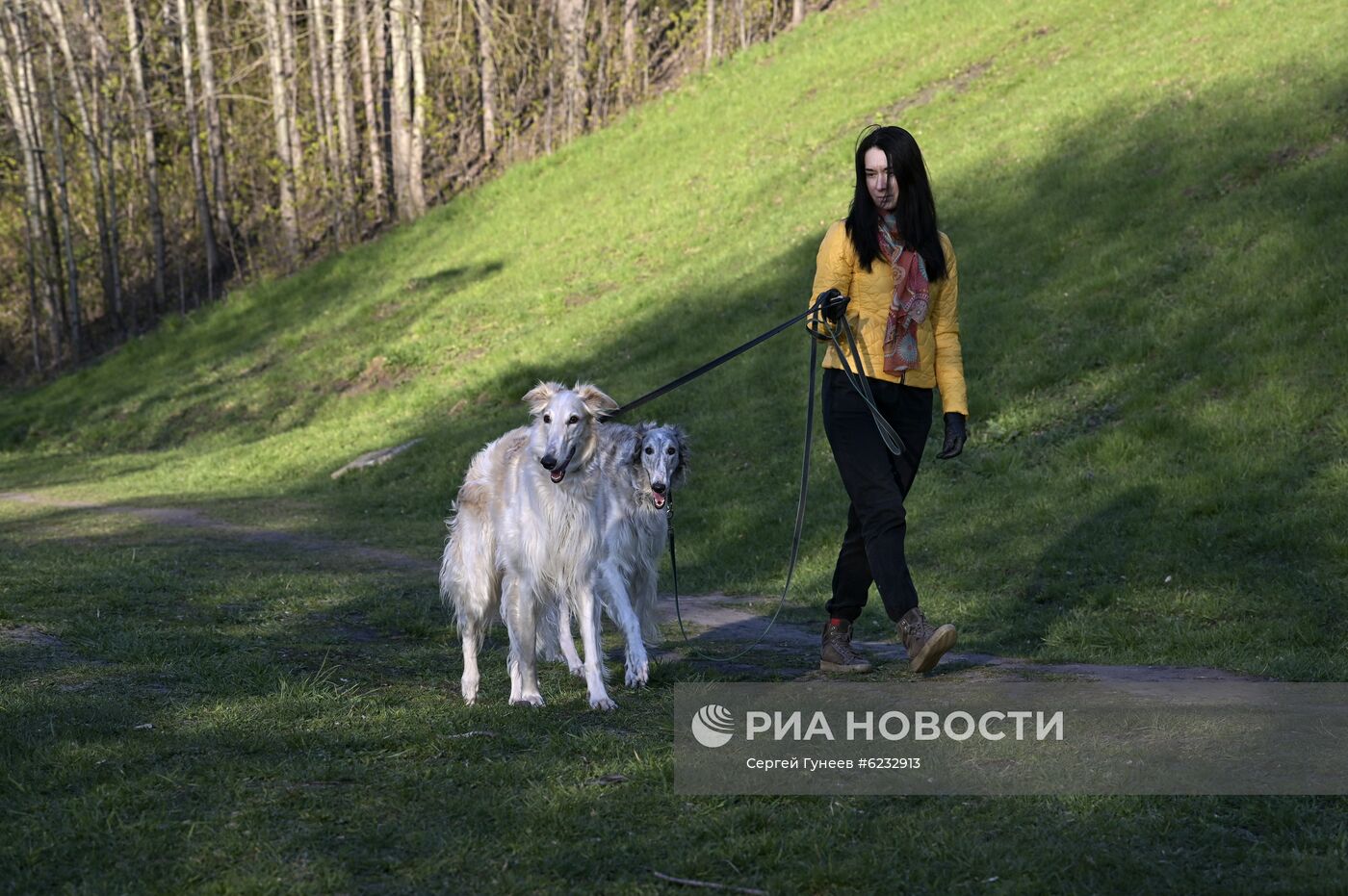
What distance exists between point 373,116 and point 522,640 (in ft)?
98.6

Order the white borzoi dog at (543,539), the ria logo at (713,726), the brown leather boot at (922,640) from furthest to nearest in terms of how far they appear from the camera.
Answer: the white borzoi dog at (543,539) < the brown leather boot at (922,640) < the ria logo at (713,726)

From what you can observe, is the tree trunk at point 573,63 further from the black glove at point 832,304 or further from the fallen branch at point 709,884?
the fallen branch at point 709,884

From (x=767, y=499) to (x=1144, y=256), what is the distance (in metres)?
5.44

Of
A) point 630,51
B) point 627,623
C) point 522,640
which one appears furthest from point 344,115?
point 522,640

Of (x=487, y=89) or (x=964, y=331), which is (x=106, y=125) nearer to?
(x=487, y=89)

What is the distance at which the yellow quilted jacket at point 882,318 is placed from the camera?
665 cm

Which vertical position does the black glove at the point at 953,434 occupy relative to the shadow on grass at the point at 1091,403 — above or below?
above

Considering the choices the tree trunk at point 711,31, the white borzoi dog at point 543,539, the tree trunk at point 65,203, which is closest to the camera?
the white borzoi dog at point 543,539

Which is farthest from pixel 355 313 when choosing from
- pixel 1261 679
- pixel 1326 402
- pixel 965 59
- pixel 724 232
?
pixel 1261 679

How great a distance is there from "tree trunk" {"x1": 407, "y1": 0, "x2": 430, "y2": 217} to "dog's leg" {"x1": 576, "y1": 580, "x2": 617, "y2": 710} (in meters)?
28.8

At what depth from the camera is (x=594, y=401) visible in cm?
729

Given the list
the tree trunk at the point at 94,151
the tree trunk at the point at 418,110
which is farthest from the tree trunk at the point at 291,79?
the tree trunk at the point at 94,151

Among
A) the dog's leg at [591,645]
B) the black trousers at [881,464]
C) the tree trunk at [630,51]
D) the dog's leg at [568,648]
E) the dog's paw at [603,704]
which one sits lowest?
the dog's leg at [568,648]

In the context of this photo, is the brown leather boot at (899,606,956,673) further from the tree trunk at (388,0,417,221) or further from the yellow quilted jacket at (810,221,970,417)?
the tree trunk at (388,0,417,221)
